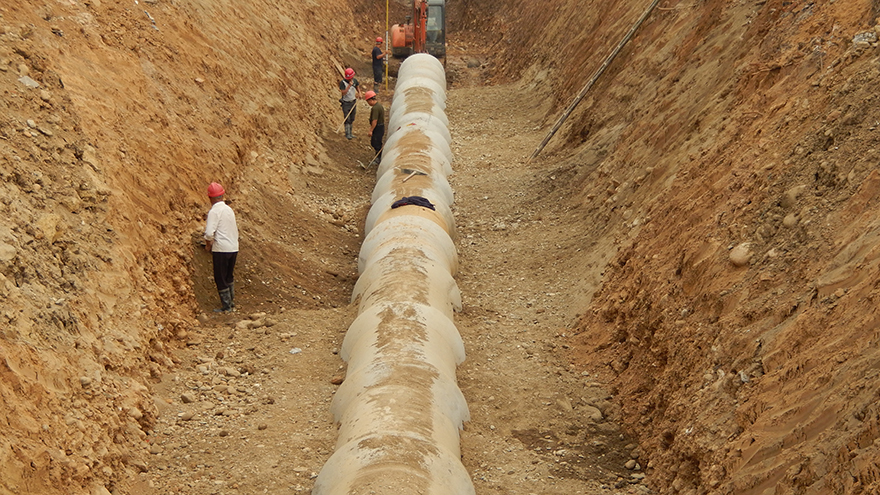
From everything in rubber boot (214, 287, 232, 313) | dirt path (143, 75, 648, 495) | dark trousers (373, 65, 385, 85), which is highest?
dark trousers (373, 65, 385, 85)

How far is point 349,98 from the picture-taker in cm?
1677

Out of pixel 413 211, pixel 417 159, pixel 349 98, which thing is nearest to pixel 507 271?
pixel 413 211

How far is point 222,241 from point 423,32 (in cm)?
1253

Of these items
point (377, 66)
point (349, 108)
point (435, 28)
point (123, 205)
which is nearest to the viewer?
point (123, 205)

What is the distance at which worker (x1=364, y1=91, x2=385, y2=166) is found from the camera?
15.5 m

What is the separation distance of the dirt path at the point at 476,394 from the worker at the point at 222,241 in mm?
388

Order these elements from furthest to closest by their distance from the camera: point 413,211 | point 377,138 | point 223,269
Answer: point 377,138 < point 413,211 < point 223,269

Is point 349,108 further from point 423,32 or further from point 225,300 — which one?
point 225,300

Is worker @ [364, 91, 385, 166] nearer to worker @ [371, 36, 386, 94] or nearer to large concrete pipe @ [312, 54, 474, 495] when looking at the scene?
large concrete pipe @ [312, 54, 474, 495]

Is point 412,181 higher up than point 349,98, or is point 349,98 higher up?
point 349,98

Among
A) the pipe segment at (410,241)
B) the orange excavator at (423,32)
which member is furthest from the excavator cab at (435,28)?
the pipe segment at (410,241)

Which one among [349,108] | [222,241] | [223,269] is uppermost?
[349,108]

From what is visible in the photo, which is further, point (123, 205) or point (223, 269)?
point (223, 269)

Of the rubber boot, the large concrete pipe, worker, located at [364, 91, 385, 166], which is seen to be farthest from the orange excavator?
the rubber boot
